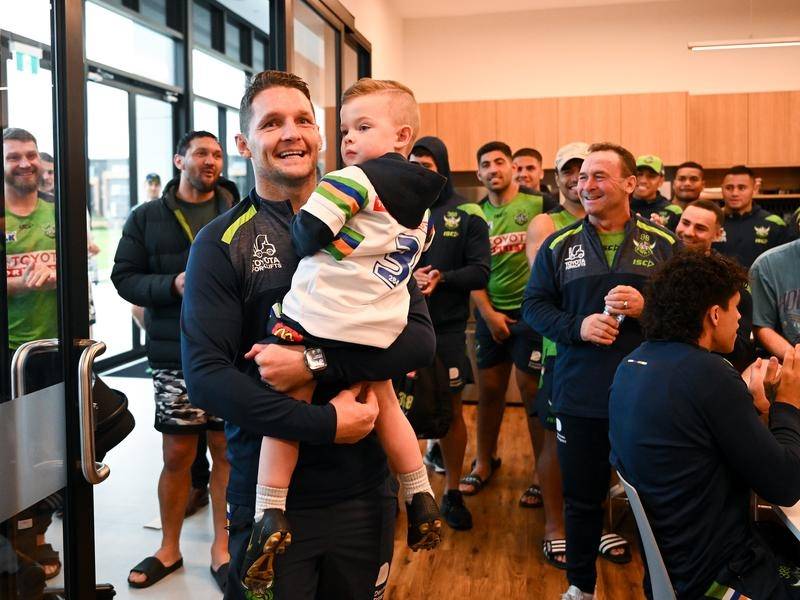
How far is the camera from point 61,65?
1952mm

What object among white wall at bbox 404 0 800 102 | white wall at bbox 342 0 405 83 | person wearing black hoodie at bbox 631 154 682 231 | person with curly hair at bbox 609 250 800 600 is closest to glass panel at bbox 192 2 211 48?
white wall at bbox 342 0 405 83

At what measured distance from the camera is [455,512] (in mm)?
3734

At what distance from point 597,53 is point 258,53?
354cm

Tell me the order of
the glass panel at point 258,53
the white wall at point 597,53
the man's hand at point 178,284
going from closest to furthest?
the man's hand at point 178,284, the white wall at point 597,53, the glass panel at point 258,53

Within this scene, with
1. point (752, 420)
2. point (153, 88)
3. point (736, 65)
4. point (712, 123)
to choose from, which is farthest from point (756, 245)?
point (153, 88)

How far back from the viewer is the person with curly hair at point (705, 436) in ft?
6.07

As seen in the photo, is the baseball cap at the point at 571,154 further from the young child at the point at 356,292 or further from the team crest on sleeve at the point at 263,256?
the team crest on sleeve at the point at 263,256

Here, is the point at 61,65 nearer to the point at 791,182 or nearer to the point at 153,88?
the point at 153,88

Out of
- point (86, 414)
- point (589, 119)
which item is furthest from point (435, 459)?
point (589, 119)

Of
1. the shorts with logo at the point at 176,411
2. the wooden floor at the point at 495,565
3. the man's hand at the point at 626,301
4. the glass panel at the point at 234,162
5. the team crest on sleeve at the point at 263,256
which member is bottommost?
the wooden floor at the point at 495,565

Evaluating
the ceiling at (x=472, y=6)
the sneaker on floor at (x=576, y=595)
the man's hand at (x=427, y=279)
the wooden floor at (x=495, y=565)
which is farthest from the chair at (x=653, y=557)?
the ceiling at (x=472, y=6)

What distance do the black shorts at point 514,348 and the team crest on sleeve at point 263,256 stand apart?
102 inches

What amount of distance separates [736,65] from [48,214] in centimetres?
745

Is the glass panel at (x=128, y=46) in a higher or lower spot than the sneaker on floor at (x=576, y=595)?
higher
